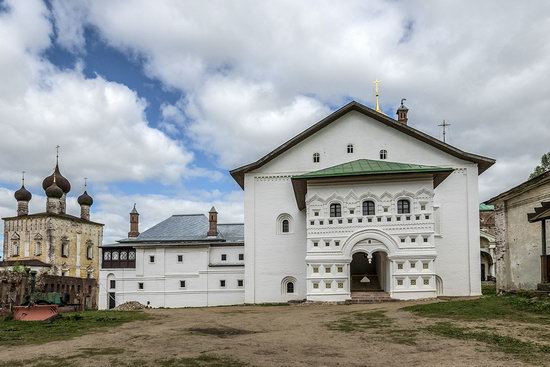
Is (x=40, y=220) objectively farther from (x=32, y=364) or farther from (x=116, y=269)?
(x=32, y=364)

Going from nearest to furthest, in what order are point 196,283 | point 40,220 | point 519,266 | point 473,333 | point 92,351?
point 92,351 → point 473,333 → point 519,266 → point 196,283 → point 40,220

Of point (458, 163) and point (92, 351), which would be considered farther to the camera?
point (458, 163)

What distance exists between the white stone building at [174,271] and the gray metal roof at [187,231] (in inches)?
6.0

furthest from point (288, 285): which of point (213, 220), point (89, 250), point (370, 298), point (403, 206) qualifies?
point (89, 250)

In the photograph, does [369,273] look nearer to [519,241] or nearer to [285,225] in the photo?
[285,225]

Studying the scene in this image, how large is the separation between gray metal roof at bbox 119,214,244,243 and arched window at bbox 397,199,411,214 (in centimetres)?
1701

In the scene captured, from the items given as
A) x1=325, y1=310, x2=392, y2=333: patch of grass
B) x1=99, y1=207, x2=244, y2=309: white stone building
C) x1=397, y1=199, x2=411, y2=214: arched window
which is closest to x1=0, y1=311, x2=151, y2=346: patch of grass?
x1=325, y1=310, x2=392, y2=333: patch of grass

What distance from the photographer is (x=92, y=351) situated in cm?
1046

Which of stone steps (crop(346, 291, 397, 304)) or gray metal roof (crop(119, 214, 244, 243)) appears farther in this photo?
gray metal roof (crop(119, 214, 244, 243))

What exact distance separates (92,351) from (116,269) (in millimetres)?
29218

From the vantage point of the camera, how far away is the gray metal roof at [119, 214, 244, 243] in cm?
3881

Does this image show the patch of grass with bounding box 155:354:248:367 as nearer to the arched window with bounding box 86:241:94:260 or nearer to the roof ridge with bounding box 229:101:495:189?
the roof ridge with bounding box 229:101:495:189

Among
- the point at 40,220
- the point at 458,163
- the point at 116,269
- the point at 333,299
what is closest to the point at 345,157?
the point at 458,163

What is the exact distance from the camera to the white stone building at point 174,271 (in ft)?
122
